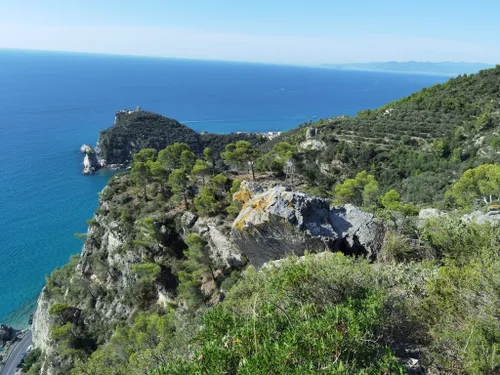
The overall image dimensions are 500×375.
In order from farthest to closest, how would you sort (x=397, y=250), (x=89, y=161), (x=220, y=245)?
(x=89, y=161), (x=220, y=245), (x=397, y=250)

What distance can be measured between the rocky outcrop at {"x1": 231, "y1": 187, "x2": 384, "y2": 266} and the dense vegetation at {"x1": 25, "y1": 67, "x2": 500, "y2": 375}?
1.08 meters

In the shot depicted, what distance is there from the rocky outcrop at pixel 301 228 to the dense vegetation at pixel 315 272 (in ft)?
3.53

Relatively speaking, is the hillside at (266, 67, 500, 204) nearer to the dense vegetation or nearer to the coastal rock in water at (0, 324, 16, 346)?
the dense vegetation

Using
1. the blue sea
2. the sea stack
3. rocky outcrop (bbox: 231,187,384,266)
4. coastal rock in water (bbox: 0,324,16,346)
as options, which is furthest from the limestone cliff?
the sea stack

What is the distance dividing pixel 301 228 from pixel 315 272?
6.30m

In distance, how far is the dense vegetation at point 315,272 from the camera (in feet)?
18.2

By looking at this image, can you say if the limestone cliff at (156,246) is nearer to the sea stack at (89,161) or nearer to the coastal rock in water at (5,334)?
the coastal rock in water at (5,334)

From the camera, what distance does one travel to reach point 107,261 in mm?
27047

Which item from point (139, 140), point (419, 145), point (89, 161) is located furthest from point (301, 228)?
point (139, 140)

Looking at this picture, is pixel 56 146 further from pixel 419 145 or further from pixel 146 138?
pixel 419 145

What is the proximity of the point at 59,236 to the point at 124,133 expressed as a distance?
45.4m

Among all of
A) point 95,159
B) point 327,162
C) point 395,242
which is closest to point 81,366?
point 395,242

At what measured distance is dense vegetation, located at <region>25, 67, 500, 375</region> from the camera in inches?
218

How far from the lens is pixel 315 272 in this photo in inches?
297
